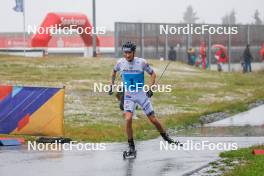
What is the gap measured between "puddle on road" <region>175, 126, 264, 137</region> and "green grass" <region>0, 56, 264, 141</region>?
3.01 feet

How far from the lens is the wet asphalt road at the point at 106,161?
40.8 feet

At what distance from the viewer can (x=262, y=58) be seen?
56344 mm

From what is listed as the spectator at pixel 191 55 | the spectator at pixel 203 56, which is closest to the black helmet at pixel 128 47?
the spectator at pixel 191 55

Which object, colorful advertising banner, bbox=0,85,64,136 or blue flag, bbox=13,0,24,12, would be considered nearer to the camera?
colorful advertising banner, bbox=0,85,64,136

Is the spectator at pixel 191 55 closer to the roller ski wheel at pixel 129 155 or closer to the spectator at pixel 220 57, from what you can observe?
the spectator at pixel 220 57

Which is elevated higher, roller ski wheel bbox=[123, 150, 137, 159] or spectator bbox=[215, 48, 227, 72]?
spectator bbox=[215, 48, 227, 72]

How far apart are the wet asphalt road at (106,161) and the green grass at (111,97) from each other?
9.70 feet

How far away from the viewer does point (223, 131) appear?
2009 cm

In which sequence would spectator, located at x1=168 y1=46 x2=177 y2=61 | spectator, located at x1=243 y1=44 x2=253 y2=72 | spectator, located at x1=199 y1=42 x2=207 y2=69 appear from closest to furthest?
spectator, located at x1=168 y1=46 x2=177 y2=61, spectator, located at x1=243 y1=44 x2=253 y2=72, spectator, located at x1=199 y1=42 x2=207 y2=69

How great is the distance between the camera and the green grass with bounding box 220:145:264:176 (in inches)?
467

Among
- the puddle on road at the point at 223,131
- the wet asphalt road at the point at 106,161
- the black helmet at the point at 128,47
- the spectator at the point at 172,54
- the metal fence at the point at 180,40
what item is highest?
the metal fence at the point at 180,40

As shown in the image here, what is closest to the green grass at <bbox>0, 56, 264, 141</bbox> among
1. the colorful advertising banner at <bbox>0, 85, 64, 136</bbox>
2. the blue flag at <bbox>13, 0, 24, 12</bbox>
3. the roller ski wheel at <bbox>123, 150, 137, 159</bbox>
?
the colorful advertising banner at <bbox>0, 85, 64, 136</bbox>

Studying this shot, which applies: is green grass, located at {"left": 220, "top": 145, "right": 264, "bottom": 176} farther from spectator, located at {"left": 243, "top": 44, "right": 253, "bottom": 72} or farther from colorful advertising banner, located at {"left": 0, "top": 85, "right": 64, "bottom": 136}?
spectator, located at {"left": 243, "top": 44, "right": 253, "bottom": 72}

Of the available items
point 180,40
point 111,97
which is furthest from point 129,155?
point 180,40
